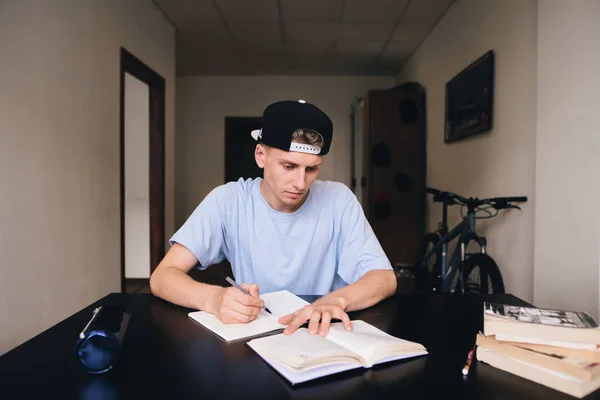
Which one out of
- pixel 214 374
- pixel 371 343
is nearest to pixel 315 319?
pixel 371 343

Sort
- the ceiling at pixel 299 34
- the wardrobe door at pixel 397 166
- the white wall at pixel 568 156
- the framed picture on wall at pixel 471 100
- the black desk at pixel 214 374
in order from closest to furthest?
the black desk at pixel 214 374 → the white wall at pixel 568 156 → the framed picture on wall at pixel 471 100 → the ceiling at pixel 299 34 → the wardrobe door at pixel 397 166

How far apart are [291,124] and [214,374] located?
71 centimetres

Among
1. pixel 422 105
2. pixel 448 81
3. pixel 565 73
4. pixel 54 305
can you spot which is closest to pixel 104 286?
pixel 54 305

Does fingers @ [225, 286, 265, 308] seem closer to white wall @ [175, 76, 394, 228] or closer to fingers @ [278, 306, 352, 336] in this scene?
fingers @ [278, 306, 352, 336]

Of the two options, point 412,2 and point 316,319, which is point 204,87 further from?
point 316,319

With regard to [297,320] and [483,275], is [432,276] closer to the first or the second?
[483,275]

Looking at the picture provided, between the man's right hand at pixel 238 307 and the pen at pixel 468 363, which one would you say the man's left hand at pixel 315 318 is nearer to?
the man's right hand at pixel 238 307

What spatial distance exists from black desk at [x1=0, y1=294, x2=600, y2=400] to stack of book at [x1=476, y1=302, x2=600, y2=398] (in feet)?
0.06

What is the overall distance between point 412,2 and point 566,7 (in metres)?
2.19

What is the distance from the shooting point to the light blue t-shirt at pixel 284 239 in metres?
1.42

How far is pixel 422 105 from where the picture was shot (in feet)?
15.3

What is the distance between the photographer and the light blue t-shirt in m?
1.42

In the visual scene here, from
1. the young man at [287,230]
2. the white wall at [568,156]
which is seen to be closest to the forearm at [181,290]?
the young man at [287,230]

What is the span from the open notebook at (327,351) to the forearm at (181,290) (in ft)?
0.93
